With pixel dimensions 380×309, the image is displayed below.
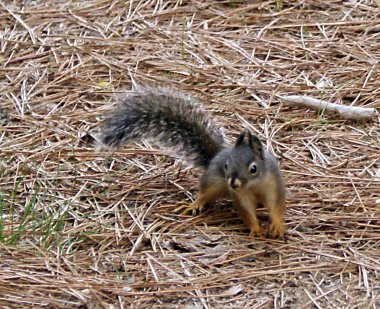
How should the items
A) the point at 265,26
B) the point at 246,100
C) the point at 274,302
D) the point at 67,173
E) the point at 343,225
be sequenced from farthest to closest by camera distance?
1. the point at 265,26
2. the point at 246,100
3. the point at 67,173
4. the point at 343,225
5. the point at 274,302

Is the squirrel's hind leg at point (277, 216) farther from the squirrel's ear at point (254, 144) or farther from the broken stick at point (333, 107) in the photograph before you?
the broken stick at point (333, 107)

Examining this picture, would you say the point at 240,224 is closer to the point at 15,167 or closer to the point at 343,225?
the point at 343,225

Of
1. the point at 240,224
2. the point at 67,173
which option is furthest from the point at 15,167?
the point at 240,224

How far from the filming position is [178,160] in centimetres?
471

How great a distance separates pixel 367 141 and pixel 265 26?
142 centimetres

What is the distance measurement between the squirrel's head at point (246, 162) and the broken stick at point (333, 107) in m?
1.06

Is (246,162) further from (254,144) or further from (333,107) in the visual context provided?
(333,107)

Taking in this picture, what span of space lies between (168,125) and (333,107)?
1.06 metres

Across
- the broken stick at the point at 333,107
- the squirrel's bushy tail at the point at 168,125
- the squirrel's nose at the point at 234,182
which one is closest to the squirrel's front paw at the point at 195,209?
the squirrel's bushy tail at the point at 168,125

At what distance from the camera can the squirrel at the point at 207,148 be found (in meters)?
3.99

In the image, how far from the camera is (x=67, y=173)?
15.0 feet

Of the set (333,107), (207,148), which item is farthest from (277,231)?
(333,107)

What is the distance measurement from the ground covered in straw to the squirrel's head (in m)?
0.26

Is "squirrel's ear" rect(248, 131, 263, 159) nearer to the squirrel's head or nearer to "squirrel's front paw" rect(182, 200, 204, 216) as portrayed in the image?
the squirrel's head
